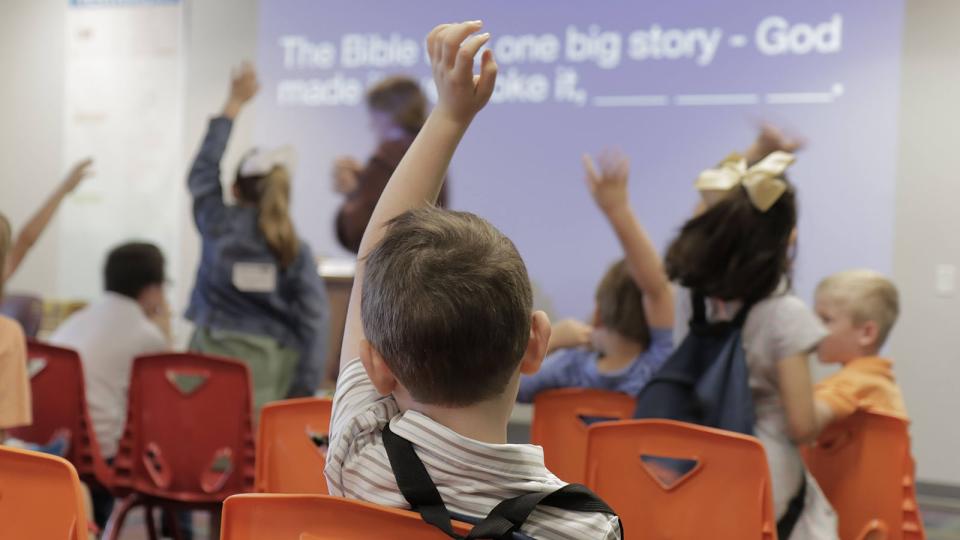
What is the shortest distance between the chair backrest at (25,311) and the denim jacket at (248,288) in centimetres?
Answer: 199

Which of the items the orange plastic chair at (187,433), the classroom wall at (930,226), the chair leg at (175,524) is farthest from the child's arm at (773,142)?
the chair leg at (175,524)

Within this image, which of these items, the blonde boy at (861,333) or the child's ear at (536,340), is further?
the blonde boy at (861,333)

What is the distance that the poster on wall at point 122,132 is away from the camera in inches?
283

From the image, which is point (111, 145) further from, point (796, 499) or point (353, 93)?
point (796, 499)

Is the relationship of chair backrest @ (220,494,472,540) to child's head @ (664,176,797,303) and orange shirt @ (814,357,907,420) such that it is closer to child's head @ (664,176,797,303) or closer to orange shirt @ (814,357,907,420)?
child's head @ (664,176,797,303)

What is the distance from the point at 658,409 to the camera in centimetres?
254

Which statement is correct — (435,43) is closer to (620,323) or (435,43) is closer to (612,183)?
(612,183)

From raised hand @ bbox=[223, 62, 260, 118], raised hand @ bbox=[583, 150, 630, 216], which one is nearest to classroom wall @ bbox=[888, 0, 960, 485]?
raised hand @ bbox=[583, 150, 630, 216]

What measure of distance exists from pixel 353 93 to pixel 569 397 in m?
4.25

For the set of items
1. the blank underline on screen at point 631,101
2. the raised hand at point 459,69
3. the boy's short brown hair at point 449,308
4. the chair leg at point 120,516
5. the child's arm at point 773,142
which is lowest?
the chair leg at point 120,516

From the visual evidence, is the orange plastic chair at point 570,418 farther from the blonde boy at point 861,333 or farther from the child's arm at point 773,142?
the child's arm at point 773,142

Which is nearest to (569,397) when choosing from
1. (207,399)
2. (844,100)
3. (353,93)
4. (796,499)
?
(796,499)

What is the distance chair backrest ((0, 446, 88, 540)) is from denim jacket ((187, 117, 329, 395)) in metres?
2.76

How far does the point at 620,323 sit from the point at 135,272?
6.29 feet
